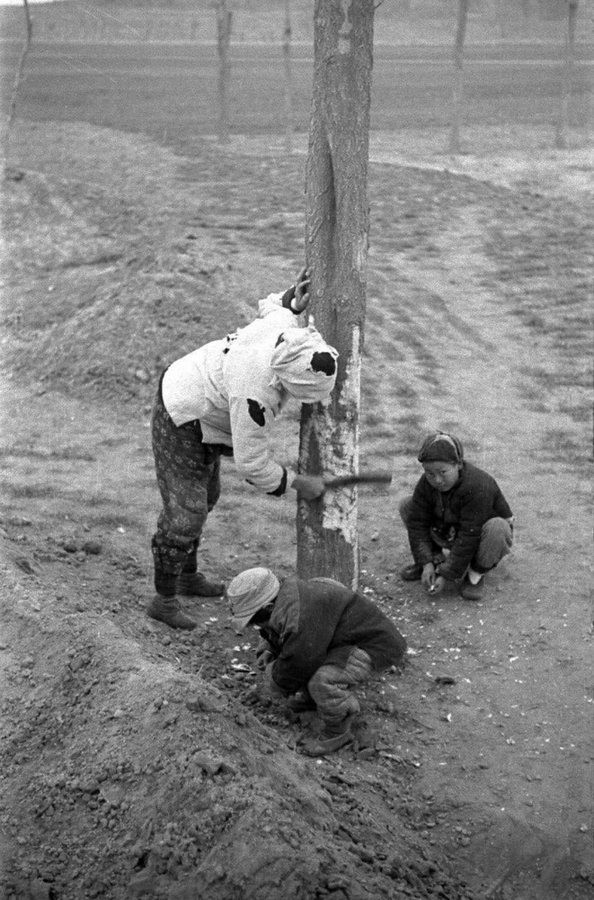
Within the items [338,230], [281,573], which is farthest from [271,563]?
[338,230]

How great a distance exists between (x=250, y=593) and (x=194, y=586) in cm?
132

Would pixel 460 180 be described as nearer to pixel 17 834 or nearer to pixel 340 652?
pixel 340 652

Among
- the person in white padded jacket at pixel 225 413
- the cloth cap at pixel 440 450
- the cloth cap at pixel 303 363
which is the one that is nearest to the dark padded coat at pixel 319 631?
the person in white padded jacket at pixel 225 413

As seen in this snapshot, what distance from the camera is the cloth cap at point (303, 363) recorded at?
532 cm

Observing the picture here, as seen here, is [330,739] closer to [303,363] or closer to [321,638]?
[321,638]

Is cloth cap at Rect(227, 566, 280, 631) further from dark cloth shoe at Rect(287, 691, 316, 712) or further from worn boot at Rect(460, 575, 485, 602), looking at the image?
worn boot at Rect(460, 575, 485, 602)

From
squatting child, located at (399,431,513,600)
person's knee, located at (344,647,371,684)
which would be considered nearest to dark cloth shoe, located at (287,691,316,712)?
person's knee, located at (344,647,371,684)

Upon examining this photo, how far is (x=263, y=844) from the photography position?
4.18 meters

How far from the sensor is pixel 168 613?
20.4 feet

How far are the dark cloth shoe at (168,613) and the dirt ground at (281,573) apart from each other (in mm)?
57

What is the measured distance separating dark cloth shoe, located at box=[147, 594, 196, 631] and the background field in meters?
0.07

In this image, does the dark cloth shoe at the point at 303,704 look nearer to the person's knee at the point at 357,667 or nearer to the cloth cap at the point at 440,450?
the person's knee at the point at 357,667

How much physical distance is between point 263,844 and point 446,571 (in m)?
2.69

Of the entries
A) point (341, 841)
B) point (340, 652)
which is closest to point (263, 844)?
point (341, 841)
